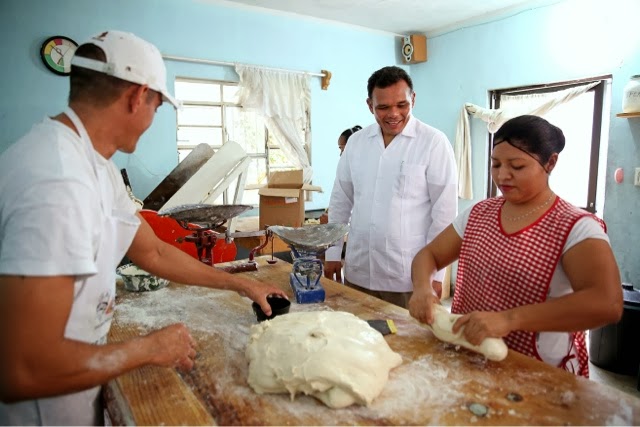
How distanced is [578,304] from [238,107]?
175 inches

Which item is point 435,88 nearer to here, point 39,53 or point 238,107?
point 238,107

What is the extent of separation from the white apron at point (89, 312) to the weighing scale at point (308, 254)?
845 millimetres

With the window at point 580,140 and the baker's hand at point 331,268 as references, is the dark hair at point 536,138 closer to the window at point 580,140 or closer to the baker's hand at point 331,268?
the baker's hand at point 331,268

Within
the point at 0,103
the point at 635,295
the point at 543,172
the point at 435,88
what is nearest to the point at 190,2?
the point at 0,103

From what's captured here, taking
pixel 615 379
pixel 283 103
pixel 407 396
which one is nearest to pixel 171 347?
pixel 407 396

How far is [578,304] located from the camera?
4.11 ft

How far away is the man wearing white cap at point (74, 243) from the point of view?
824mm

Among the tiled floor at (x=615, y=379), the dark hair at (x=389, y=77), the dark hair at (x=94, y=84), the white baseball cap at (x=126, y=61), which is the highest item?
the dark hair at (x=389, y=77)

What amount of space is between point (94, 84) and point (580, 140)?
499 cm

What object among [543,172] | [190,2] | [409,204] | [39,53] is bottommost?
[409,204]

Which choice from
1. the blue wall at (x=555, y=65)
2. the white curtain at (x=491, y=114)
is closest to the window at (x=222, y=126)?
the white curtain at (x=491, y=114)

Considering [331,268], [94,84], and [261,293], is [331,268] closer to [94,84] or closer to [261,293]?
[261,293]

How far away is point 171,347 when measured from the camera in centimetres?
114

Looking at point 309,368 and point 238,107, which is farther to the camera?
point 238,107
